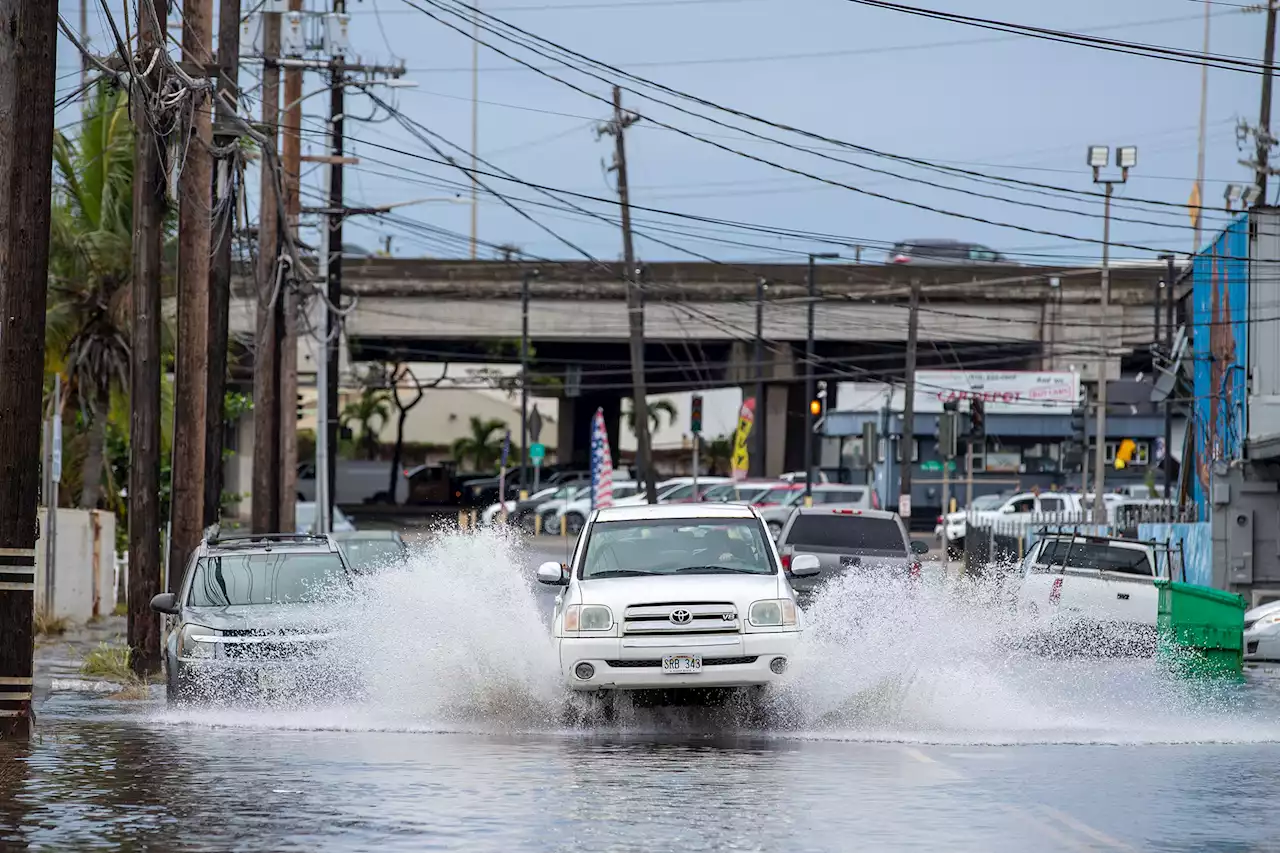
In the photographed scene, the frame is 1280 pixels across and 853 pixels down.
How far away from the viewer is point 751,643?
15234 millimetres

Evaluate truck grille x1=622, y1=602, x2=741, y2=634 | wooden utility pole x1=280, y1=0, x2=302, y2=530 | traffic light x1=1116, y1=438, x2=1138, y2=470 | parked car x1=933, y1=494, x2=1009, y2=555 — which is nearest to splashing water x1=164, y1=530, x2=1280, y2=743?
truck grille x1=622, y1=602, x2=741, y2=634

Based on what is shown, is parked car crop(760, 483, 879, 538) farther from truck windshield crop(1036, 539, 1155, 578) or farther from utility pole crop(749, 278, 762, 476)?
truck windshield crop(1036, 539, 1155, 578)

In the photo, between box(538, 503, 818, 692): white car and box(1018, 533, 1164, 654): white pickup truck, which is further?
box(1018, 533, 1164, 654): white pickup truck

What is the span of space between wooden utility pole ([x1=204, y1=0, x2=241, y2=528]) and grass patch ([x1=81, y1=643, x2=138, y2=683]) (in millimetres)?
2312

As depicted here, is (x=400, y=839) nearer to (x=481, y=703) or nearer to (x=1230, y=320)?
(x=481, y=703)

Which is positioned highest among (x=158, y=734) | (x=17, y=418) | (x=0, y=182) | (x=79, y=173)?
(x=79, y=173)

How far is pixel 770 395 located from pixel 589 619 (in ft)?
209

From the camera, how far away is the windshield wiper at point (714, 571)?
16125 mm

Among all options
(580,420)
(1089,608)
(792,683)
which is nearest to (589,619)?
(792,683)

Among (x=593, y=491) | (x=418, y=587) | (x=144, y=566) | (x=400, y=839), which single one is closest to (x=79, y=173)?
(x=144, y=566)

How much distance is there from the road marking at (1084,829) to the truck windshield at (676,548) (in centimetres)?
540

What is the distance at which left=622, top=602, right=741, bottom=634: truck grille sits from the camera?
1524 centimetres

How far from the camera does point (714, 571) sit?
53.1 ft

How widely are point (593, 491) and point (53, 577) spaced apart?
27037 millimetres
